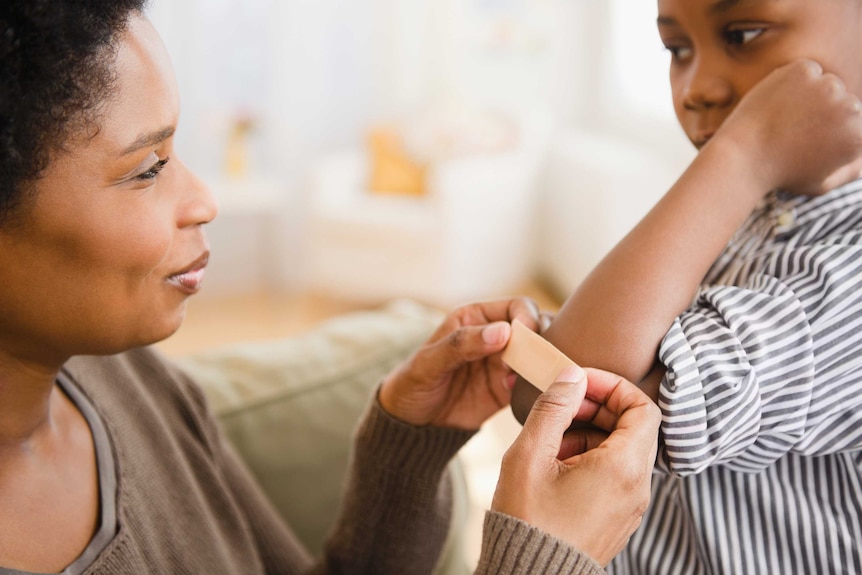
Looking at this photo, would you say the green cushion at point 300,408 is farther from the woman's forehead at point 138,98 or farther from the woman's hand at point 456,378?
the woman's forehead at point 138,98

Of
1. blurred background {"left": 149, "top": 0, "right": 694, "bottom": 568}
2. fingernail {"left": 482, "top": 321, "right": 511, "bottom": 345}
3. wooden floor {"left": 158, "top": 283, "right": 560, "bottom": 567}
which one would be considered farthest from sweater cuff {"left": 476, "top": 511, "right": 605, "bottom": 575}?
wooden floor {"left": 158, "top": 283, "right": 560, "bottom": 567}

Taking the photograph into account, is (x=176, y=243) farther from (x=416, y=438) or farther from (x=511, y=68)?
(x=511, y=68)

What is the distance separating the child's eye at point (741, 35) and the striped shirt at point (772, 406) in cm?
16

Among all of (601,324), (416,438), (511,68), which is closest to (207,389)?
(416,438)

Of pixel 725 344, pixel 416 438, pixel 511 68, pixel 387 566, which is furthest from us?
pixel 511 68

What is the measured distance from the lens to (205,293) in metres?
4.78

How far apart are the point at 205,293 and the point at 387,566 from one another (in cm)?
384

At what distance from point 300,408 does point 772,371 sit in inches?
37.5

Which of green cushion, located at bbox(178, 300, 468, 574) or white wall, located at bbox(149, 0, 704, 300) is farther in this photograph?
white wall, located at bbox(149, 0, 704, 300)

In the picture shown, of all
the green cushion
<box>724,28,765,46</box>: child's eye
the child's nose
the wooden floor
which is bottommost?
the wooden floor

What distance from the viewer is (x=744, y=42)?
0.79m

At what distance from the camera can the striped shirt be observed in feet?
2.33

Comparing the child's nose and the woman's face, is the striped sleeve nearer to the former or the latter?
the child's nose

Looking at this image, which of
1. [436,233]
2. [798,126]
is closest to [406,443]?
[798,126]
